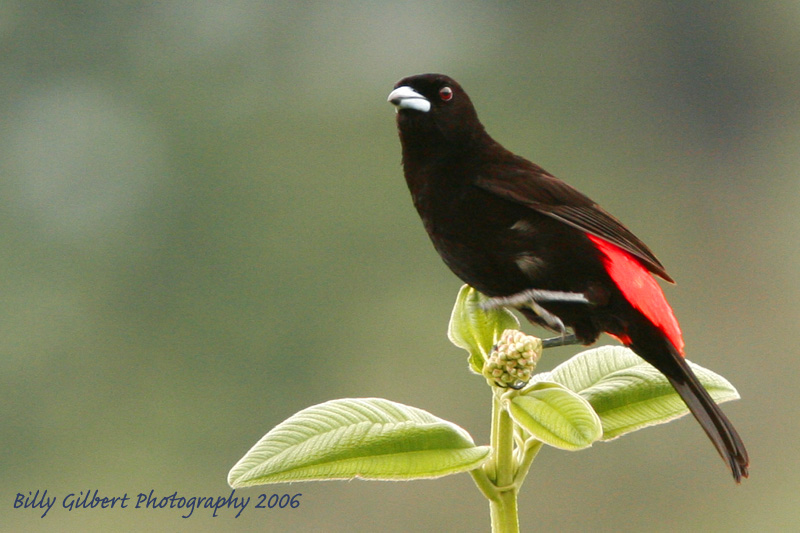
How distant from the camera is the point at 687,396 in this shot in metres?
1.11

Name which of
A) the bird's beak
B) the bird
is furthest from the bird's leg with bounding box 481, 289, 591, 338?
the bird's beak

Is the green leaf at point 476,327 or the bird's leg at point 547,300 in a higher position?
the green leaf at point 476,327

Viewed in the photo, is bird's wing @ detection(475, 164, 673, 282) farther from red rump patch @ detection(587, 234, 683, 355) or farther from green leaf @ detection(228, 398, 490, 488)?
green leaf @ detection(228, 398, 490, 488)

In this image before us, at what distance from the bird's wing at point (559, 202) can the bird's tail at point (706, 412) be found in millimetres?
331

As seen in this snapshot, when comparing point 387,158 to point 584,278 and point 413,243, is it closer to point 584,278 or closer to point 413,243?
point 413,243

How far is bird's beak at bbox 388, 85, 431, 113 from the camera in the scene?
1.69 meters

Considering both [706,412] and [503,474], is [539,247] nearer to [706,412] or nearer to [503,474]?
[706,412]

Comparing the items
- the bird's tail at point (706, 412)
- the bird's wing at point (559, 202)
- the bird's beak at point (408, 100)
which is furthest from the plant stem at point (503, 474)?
the bird's beak at point (408, 100)

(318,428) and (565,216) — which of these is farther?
(565,216)

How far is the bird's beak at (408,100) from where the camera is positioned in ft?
5.54

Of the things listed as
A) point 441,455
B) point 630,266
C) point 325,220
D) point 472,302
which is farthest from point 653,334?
point 325,220

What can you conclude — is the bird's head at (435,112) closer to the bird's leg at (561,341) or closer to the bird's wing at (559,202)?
the bird's wing at (559,202)

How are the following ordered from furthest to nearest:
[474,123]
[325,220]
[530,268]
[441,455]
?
1. [325,220]
2. [474,123]
3. [530,268]
4. [441,455]

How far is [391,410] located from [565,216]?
2.32ft
